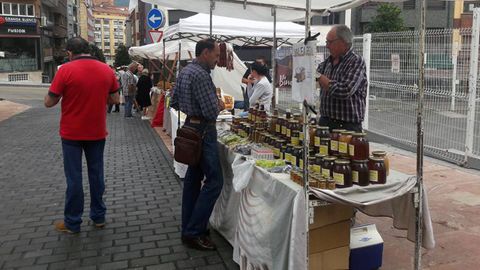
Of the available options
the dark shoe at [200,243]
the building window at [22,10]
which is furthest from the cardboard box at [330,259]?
the building window at [22,10]

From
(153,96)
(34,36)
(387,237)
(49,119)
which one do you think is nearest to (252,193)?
(387,237)

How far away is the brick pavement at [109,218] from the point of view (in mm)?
4027

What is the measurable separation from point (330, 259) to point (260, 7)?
Answer: 4.01 m

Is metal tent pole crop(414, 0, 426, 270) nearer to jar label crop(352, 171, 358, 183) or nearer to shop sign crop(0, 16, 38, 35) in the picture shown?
jar label crop(352, 171, 358, 183)

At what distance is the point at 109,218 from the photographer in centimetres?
514

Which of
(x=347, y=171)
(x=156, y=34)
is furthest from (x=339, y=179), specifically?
(x=156, y=34)

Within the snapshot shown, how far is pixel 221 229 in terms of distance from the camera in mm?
4523

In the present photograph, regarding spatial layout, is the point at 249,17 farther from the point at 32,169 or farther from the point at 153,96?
the point at 153,96

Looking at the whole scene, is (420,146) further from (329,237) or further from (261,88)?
(261,88)

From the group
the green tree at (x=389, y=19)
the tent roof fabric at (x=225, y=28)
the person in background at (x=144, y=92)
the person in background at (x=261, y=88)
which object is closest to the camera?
the person in background at (x=261, y=88)

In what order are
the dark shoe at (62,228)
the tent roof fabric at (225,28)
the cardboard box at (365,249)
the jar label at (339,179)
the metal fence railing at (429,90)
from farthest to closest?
1. the tent roof fabric at (225,28)
2. the metal fence railing at (429,90)
3. the dark shoe at (62,228)
4. the cardboard box at (365,249)
5. the jar label at (339,179)

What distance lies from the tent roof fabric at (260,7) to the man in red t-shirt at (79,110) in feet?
5.65

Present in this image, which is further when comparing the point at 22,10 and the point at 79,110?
the point at 22,10

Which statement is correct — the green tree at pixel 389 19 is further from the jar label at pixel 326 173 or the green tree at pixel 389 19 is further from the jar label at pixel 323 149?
the jar label at pixel 326 173
